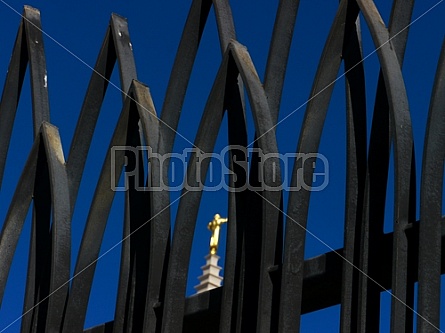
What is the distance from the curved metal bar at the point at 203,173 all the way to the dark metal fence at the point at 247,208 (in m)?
0.01

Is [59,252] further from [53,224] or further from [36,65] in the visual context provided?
[36,65]

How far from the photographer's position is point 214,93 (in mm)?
10789

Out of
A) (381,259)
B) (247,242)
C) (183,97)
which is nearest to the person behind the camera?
(381,259)

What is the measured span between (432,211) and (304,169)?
1.46m

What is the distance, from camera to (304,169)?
9.81 metres

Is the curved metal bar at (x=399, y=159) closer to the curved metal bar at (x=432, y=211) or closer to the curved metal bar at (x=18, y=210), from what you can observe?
the curved metal bar at (x=432, y=211)

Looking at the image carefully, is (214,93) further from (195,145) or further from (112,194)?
(112,194)

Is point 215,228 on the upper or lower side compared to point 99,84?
upper

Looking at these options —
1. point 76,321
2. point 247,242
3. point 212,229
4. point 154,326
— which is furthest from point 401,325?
point 212,229

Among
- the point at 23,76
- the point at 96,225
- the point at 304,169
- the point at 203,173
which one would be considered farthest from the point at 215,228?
the point at 304,169

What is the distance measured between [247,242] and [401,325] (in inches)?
80.5

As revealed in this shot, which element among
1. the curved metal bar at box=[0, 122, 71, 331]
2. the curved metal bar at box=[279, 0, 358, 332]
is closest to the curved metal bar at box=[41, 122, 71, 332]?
the curved metal bar at box=[0, 122, 71, 331]

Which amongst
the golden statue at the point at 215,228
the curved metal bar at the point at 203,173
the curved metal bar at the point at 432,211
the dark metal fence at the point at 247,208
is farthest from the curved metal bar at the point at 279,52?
the golden statue at the point at 215,228

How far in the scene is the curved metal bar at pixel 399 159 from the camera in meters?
8.66
